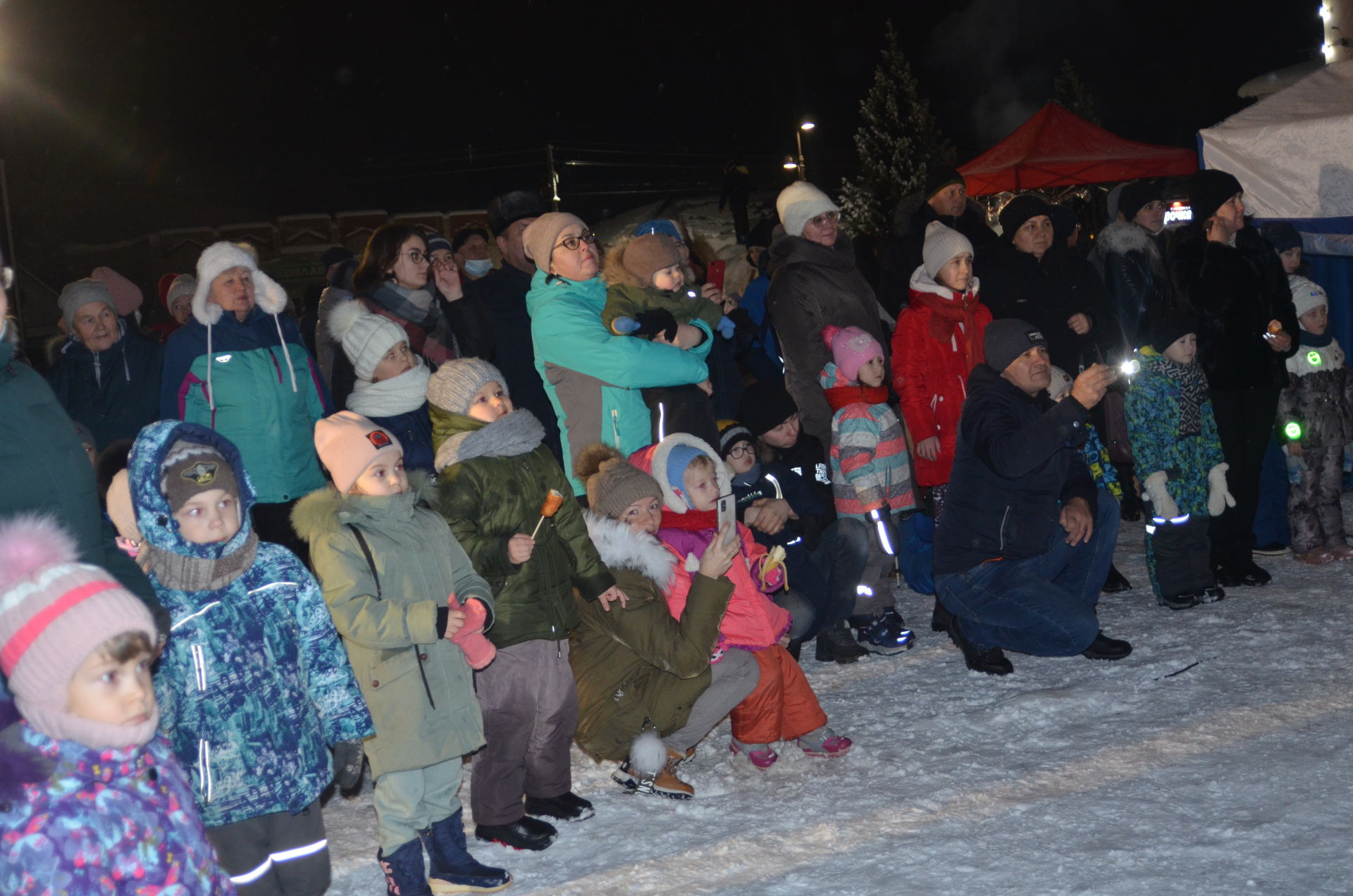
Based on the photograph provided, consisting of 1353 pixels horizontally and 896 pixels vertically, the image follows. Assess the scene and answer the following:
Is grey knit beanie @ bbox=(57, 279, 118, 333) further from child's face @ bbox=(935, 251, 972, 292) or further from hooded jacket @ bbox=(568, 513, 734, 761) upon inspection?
child's face @ bbox=(935, 251, 972, 292)

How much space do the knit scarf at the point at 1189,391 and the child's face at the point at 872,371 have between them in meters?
1.48

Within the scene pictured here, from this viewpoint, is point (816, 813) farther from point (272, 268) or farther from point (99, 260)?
point (99, 260)

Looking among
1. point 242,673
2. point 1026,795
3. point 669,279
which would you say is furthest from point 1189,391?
point 242,673

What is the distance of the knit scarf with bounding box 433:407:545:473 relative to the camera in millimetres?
4055

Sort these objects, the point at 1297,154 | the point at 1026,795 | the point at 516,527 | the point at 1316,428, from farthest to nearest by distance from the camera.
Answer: the point at 1297,154 → the point at 1316,428 → the point at 516,527 → the point at 1026,795

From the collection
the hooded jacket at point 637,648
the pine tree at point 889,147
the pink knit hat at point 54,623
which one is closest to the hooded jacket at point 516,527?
the hooded jacket at point 637,648

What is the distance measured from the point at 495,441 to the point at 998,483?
2.30 m

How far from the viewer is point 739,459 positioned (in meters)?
5.28

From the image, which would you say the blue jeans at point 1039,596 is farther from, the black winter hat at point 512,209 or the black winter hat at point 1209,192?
the black winter hat at point 512,209

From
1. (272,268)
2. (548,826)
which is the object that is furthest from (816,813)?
(272,268)

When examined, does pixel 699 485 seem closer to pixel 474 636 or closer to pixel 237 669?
pixel 474 636

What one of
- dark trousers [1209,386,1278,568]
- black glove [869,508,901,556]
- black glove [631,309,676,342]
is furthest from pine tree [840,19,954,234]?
black glove [631,309,676,342]

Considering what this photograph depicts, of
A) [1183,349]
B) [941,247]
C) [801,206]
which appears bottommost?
[1183,349]

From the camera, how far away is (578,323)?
4.91 meters
